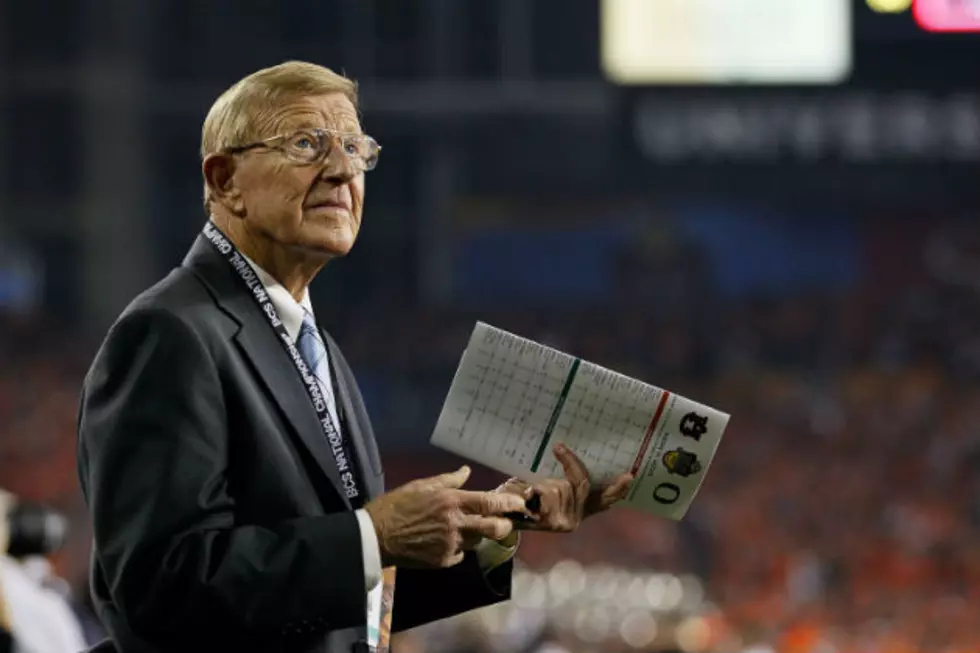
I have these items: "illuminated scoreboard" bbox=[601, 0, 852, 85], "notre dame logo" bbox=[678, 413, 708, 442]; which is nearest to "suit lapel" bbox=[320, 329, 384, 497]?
"notre dame logo" bbox=[678, 413, 708, 442]

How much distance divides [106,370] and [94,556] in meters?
0.22

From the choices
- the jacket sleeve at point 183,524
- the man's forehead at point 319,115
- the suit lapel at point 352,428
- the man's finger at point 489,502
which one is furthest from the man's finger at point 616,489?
the man's forehead at point 319,115

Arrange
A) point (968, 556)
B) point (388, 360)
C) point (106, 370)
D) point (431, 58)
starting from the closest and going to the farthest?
point (106, 370), point (968, 556), point (388, 360), point (431, 58)

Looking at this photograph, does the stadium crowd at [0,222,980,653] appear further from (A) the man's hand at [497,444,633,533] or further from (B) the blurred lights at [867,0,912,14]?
(A) the man's hand at [497,444,633,533]

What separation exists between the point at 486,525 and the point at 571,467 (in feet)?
0.80

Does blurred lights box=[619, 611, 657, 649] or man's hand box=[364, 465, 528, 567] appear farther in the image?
blurred lights box=[619, 611, 657, 649]

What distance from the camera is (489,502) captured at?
6.13ft

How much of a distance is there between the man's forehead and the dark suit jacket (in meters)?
0.20

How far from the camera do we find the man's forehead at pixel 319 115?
1931 millimetres

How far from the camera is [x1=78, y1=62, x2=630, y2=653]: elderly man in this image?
A: 1721 mm

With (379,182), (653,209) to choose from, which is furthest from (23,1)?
(653,209)

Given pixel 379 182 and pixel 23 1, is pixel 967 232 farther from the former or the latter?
pixel 23 1

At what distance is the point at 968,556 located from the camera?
454 inches

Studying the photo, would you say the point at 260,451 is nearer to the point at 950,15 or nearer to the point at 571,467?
the point at 571,467
